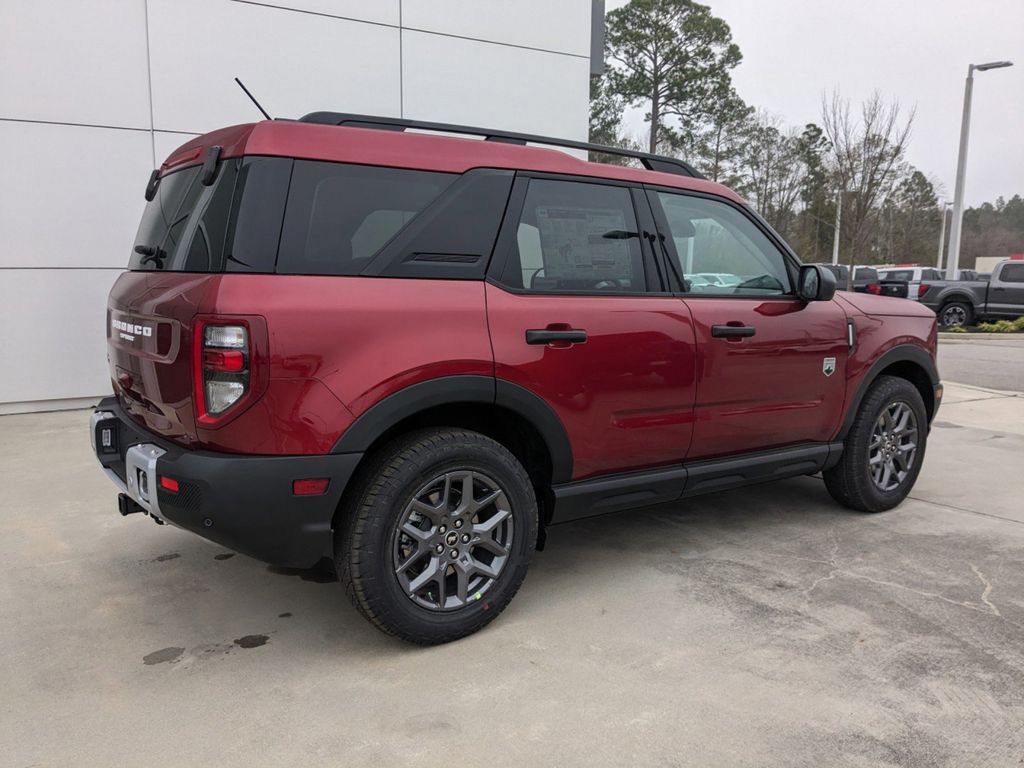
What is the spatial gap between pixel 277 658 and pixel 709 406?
215cm

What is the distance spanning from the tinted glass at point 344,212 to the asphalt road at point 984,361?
9775 mm

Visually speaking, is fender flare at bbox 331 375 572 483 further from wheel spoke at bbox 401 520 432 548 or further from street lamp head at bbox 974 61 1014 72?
street lamp head at bbox 974 61 1014 72

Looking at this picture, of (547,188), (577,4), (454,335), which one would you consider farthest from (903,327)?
(577,4)

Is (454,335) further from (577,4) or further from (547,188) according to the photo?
(577,4)

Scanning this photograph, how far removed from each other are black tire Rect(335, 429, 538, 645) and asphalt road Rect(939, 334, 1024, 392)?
9.39m

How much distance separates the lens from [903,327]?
4.57 metres

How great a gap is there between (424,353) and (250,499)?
0.77m

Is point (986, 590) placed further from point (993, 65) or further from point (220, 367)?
point (993, 65)

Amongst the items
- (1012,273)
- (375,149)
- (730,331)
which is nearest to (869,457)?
(730,331)

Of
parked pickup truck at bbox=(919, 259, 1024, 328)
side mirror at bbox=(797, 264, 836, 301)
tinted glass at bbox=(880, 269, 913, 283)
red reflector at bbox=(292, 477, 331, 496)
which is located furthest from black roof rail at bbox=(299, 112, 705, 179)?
tinted glass at bbox=(880, 269, 913, 283)

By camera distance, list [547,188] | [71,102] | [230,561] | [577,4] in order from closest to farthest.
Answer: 1. [547,188]
2. [230,561]
3. [71,102]
4. [577,4]

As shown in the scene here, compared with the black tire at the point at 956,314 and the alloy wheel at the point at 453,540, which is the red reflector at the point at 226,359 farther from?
the black tire at the point at 956,314

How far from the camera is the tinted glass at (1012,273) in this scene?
19344 millimetres

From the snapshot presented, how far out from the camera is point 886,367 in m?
4.59
